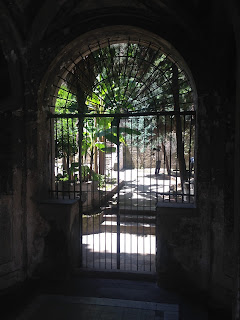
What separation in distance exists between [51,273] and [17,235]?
0.88 m

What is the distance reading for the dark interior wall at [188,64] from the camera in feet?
14.2

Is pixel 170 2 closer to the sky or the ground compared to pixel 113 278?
closer to the sky

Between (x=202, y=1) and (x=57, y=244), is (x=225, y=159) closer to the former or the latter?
(x=202, y=1)

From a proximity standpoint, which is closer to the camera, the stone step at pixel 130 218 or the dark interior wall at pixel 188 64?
the dark interior wall at pixel 188 64

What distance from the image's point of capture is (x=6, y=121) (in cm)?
490

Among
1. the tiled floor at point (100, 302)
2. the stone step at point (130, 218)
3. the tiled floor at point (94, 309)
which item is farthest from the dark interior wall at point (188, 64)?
the stone step at point (130, 218)

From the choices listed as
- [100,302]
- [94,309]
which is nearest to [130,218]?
[100,302]

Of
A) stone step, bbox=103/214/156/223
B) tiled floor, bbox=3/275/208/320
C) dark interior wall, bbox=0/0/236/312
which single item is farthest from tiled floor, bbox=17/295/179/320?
stone step, bbox=103/214/156/223

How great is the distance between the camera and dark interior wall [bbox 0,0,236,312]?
4340 mm

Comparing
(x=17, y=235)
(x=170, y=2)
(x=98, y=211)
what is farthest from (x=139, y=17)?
(x=98, y=211)

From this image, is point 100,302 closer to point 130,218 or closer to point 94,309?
point 94,309

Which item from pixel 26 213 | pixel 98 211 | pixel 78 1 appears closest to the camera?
pixel 78 1

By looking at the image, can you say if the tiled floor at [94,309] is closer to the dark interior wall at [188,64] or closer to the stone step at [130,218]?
the dark interior wall at [188,64]

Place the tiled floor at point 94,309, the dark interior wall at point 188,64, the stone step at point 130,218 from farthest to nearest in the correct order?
the stone step at point 130,218
the dark interior wall at point 188,64
the tiled floor at point 94,309
